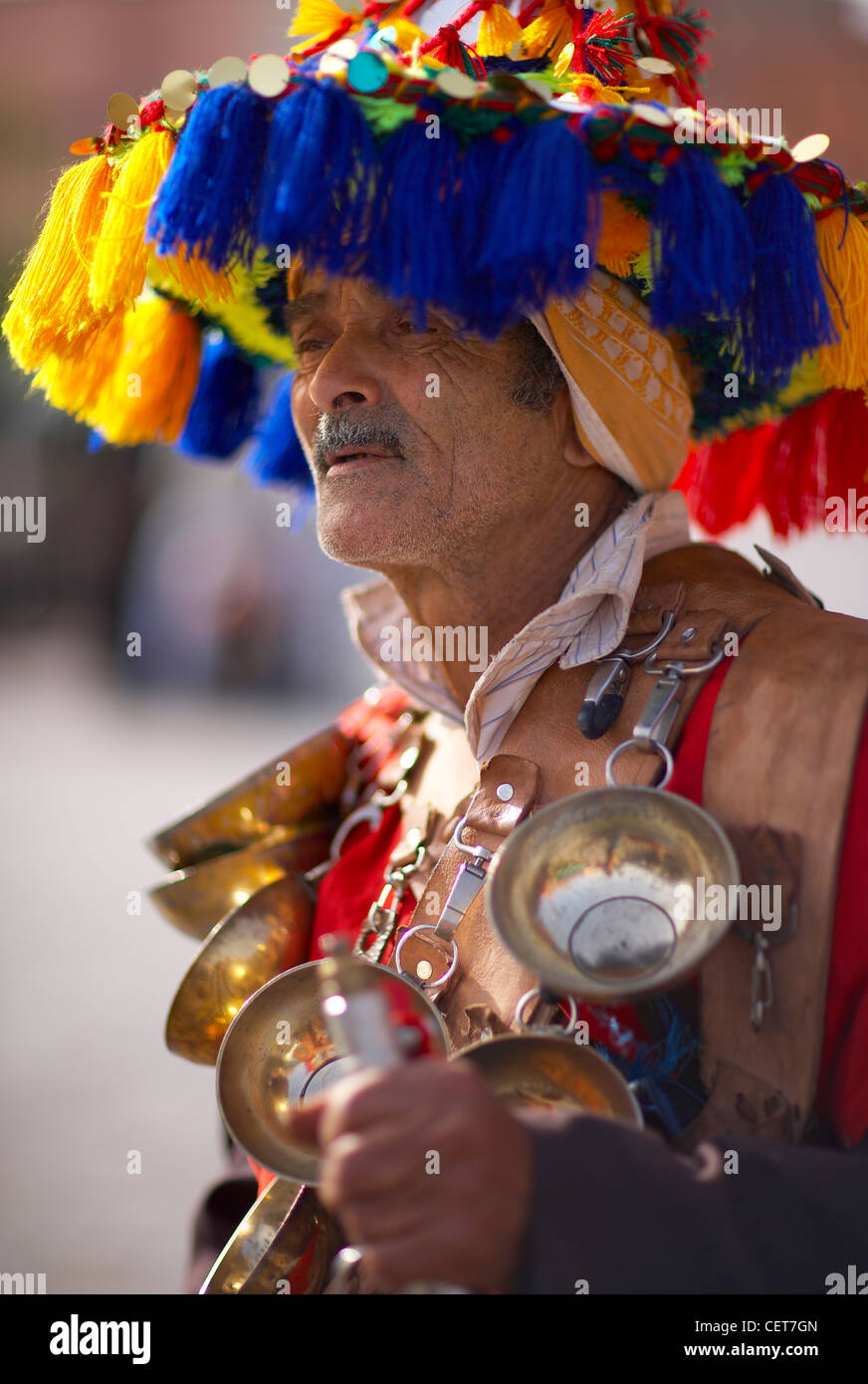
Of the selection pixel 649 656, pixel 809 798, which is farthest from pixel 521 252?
pixel 809 798

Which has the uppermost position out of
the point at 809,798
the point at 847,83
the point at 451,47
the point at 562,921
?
the point at 847,83

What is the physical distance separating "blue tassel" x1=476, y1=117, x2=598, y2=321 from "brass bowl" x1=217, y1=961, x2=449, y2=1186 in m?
0.89

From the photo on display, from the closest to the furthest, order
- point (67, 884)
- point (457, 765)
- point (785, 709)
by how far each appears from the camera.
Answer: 1. point (785, 709)
2. point (457, 765)
3. point (67, 884)

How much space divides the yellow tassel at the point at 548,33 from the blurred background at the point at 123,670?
0.43 feet

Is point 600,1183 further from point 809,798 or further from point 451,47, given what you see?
point 451,47

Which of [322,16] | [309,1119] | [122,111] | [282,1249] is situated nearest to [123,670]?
[322,16]

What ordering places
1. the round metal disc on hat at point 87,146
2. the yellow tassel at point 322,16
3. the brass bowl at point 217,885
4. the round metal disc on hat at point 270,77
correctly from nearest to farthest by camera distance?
the round metal disc on hat at point 270,77
the round metal disc on hat at point 87,146
the yellow tassel at point 322,16
the brass bowl at point 217,885

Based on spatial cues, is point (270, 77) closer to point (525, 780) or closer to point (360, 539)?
point (360, 539)

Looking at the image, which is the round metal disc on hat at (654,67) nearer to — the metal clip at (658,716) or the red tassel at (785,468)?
the red tassel at (785,468)

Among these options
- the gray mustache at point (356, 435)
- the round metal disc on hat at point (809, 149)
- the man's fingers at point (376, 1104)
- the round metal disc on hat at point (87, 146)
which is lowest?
the man's fingers at point (376, 1104)

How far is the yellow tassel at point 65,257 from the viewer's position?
5.69 ft

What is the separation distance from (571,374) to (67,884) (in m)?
5.44

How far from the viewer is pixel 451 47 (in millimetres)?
1786

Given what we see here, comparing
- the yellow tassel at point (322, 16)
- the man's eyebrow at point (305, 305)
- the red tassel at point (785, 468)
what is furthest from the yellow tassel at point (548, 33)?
the red tassel at point (785, 468)
